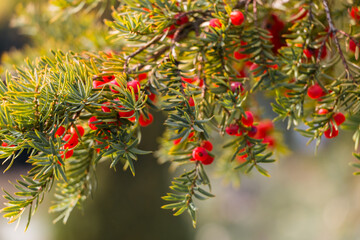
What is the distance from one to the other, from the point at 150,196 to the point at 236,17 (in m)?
1.08

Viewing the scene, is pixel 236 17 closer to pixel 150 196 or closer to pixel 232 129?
pixel 232 129

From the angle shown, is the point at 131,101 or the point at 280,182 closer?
the point at 131,101

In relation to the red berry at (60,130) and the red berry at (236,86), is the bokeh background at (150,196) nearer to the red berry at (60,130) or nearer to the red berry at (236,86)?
the red berry at (60,130)

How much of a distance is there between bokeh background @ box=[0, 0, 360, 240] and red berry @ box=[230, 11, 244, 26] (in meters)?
0.34

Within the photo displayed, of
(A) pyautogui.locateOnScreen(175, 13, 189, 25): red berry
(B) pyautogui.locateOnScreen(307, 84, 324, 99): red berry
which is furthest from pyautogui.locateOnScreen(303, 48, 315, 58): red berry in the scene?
(A) pyautogui.locateOnScreen(175, 13, 189, 25): red berry

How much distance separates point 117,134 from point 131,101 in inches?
1.9

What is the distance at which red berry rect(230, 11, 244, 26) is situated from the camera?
365 mm

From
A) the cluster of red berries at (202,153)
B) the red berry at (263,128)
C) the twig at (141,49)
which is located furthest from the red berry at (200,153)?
the red berry at (263,128)

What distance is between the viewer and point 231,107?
35 centimetres

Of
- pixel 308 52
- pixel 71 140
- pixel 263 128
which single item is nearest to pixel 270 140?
pixel 263 128

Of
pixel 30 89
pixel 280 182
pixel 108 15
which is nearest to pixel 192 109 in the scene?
pixel 30 89

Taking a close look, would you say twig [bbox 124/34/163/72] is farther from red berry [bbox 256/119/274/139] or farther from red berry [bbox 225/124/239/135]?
→ red berry [bbox 256/119/274/139]

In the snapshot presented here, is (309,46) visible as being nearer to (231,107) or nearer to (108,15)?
(231,107)

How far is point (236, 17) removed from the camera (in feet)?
1.20
